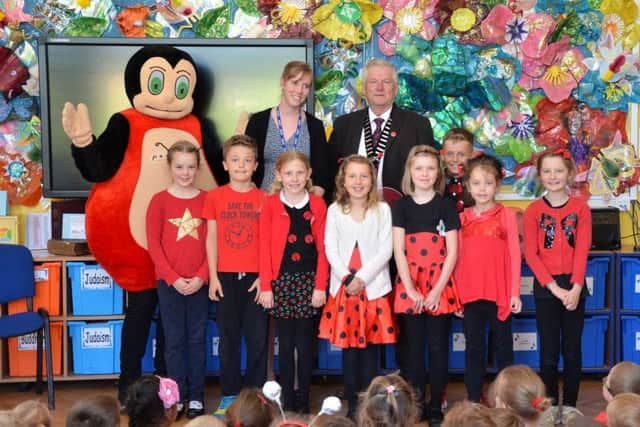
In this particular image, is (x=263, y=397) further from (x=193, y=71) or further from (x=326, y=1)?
(x=326, y=1)

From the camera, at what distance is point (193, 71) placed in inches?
143

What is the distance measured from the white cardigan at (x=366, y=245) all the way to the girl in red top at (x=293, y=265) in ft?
0.24

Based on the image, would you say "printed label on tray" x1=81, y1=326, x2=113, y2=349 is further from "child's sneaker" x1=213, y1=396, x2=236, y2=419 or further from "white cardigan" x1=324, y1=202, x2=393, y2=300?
"white cardigan" x1=324, y1=202, x2=393, y2=300

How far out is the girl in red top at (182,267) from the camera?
10.8 feet

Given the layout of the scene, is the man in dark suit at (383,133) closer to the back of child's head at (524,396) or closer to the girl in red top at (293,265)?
the girl in red top at (293,265)

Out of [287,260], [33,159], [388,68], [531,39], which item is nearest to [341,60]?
[388,68]

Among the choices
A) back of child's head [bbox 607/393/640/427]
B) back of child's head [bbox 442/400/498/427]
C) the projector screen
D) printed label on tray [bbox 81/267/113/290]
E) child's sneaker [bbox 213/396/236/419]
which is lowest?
child's sneaker [bbox 213/396/236/419]

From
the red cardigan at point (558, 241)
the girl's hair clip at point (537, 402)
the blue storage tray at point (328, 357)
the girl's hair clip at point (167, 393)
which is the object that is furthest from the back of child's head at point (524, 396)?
the blue storage tray at point (328, 357)

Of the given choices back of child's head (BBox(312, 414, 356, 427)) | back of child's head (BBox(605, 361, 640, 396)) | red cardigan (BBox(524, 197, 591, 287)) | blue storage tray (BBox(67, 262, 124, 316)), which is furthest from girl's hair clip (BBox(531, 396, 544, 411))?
blue storage tray (BBox(67, 262, 124, 316))

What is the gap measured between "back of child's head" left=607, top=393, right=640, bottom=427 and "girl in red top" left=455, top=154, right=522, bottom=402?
4.44ft

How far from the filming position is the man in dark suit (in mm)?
3473

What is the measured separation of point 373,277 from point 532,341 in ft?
3.54

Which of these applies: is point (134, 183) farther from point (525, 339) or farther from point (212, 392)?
point (525, 339)

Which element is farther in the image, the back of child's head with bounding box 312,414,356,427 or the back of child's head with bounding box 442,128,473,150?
the back of child's head with bounding box 442,128,473,150
